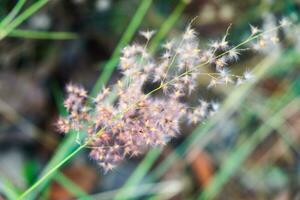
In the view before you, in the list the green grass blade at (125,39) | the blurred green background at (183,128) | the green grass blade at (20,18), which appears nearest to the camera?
the green grass blade at (20,18)

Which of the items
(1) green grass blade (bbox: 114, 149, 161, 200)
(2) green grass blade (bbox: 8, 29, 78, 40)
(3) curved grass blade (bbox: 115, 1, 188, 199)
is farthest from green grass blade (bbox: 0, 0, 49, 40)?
(1) green grass blade (bbox: 114, 149, 161, 200)

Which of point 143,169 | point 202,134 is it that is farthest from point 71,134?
point 202,134

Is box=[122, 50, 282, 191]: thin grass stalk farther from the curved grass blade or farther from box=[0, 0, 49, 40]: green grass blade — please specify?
box=[0, 0, 49, 40]: green grass blade

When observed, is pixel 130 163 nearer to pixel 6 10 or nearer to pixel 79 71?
pixel 79 71

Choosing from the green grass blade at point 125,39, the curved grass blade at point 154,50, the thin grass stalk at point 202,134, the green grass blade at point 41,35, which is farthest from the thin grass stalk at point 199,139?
the green grass blade at point 41,35

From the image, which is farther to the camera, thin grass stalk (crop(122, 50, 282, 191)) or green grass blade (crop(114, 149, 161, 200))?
thin grass stalk (crop(122, 50, 282, 191))

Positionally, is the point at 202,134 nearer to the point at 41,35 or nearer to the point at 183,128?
the point at 183,128

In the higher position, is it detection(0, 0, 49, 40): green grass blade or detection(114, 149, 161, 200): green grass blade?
detection(0, 0, 49, 40): green grass blade

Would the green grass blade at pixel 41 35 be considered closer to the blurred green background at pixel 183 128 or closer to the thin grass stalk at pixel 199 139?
the blurred green background at pixel 183 128
